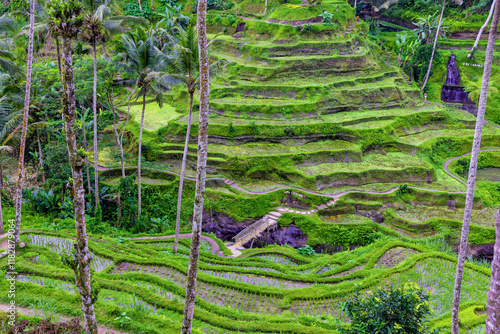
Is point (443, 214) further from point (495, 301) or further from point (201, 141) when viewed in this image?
point (201, 141)

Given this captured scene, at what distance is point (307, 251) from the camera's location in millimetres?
20750

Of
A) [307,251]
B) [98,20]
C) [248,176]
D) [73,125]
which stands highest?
[98,20]

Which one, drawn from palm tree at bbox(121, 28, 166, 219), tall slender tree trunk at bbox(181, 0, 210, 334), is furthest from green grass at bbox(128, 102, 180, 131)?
tall slender tree trunk at bbox(181, 0, 210, 334)

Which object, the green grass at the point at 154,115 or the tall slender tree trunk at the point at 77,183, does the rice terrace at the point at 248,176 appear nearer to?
the tall slender tree trunk at the point at 77,183

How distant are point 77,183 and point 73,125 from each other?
112 centimetres

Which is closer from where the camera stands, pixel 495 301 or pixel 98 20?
pixel 495 301

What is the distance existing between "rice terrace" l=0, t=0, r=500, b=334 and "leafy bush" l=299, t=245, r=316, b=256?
8cm

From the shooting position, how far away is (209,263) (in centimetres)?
1562

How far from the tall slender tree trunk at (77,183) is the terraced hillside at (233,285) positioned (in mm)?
2291

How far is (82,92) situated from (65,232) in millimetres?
11253

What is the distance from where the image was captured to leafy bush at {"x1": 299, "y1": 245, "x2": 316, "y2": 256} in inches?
810

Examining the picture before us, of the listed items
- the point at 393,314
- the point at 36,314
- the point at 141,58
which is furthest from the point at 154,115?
the point at 393,314

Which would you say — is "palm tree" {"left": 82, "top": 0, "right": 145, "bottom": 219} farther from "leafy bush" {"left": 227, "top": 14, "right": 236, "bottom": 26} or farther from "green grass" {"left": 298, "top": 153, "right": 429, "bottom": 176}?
"leafy bush" {"left": 227, "top": 14, "right": 236, "bottom": 26}

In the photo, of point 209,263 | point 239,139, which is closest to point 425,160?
point 239,139
